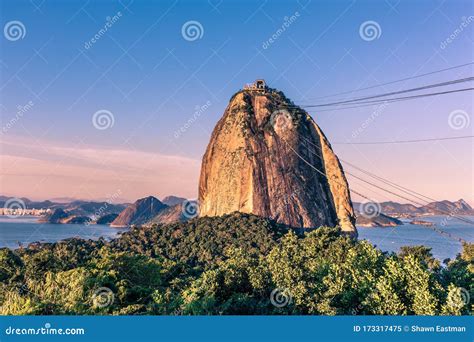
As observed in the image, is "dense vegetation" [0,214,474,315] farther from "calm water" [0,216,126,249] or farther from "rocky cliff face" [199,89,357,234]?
"calm water" [0,216,126,249]

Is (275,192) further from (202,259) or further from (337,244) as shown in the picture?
(337,244)

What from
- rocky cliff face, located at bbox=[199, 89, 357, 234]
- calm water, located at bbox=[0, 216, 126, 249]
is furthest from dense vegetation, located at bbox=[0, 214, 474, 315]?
calm water, located at bbox=[0, 216, 126, 249]

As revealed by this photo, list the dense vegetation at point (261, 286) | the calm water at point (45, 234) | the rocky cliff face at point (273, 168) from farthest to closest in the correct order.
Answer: the calm water at point (45, 234) → the rocky cliff face at point (273, 168) → the dense vegetation at point (261, 286)

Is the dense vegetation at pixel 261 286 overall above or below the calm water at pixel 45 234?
below

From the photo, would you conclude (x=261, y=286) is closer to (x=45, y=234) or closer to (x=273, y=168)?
(x=273, y=168)

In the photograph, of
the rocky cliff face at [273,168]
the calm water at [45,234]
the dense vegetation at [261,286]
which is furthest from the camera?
the calm water at [45,234]

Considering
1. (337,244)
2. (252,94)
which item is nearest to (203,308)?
(337,244)

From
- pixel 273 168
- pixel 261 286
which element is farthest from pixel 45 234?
pixel 261 286

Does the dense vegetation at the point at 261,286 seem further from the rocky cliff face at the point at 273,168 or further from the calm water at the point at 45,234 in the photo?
the calm water at the point at 45,234

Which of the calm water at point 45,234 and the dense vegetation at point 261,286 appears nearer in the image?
the dense vegetation at point 261,286

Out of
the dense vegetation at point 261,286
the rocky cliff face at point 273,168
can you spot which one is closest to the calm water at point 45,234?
the rocky cliff face at point 273,168
